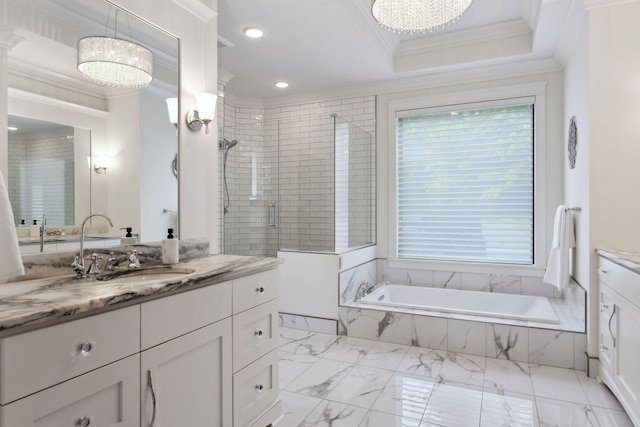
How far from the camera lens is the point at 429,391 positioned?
249cm

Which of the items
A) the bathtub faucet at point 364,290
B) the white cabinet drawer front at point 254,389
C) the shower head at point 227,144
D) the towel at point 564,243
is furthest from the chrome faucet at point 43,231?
the towel at point 564,243

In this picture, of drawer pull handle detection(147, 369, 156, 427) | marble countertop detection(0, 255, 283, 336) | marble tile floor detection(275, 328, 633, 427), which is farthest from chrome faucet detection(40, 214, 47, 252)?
marble tile floor detection(275, 328, 633, 427)

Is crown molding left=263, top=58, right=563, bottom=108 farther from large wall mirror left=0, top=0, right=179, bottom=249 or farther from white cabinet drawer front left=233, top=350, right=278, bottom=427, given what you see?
white cabinet drawer front left=233, top=350, right=278, bottom=427

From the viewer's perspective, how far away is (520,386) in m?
2.55

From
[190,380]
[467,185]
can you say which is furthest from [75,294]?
[467,185]

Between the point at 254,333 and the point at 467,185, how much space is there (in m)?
2.95

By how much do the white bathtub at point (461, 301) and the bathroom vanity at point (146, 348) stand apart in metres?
1.87

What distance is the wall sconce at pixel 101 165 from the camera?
190 cm

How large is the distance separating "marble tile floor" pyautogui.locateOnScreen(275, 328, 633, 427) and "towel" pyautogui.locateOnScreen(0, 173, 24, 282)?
152cm

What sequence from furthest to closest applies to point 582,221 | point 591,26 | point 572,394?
point 582,221 → point 591,26 → point 572,394

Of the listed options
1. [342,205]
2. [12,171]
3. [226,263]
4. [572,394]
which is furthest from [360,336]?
[12,171]

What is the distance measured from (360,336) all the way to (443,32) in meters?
2.98

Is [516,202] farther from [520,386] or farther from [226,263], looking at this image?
[226,263]

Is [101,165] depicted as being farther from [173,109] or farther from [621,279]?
[621,279]
